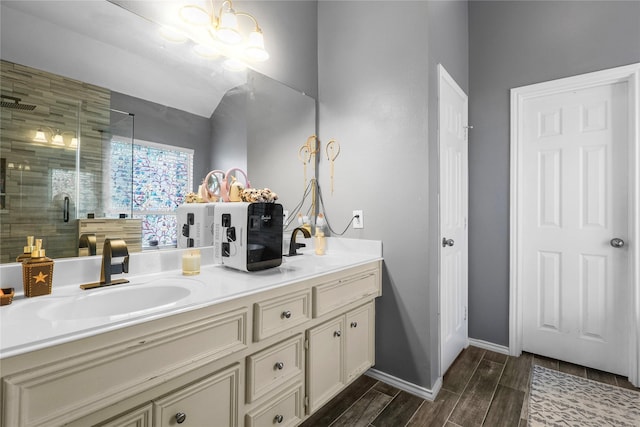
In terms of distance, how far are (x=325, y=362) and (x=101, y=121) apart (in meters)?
1.46

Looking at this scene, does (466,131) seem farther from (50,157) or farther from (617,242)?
(50,157)

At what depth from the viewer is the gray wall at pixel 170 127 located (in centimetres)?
136

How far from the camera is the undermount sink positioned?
97cm

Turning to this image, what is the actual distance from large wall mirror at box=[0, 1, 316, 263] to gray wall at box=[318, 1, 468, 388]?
73cm

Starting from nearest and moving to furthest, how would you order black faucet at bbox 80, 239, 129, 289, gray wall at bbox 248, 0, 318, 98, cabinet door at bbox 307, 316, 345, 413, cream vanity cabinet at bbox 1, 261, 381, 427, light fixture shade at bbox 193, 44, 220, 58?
cream vanity cabinet at bbox 1, 261, 381, 427 < black faucet at bbox 80, 239, 129, 289 < cabinet door at bbox 307, 316, 345, 413 < light fixture shade at bbox 193, 44, 220, 58 < gray wall at bbox 248, 0, 318, 98

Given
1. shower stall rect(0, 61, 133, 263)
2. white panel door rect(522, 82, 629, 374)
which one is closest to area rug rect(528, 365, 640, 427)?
white panel door rect(522, 82, 629, 374)

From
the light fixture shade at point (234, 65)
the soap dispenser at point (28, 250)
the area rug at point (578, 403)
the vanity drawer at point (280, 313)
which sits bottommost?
the area rug at point (578, 403)

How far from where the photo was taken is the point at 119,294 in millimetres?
1128

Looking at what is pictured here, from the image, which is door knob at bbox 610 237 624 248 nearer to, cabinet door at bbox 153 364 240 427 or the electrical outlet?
the electrical outlet

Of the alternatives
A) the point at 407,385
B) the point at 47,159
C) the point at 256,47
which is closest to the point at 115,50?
the point at 47,159

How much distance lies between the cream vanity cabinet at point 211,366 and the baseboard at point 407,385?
299 millimetres

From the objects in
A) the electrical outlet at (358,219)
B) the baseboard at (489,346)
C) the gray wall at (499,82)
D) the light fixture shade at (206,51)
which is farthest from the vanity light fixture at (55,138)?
the baseboard at (489,346)

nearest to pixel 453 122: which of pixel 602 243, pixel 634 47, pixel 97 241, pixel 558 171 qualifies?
pixel 558 171

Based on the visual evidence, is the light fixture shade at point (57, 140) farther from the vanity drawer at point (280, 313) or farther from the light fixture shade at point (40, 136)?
the vanity drawer at point (280, 313)
